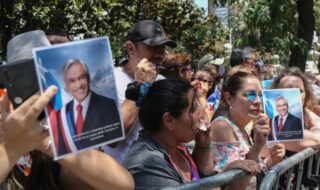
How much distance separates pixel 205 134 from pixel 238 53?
11.7ft

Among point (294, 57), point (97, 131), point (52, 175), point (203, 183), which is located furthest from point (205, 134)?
point (294, 57)

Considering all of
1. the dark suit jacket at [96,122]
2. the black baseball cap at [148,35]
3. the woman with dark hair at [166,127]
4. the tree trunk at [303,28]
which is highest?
the dark suit jacket at [96,122]

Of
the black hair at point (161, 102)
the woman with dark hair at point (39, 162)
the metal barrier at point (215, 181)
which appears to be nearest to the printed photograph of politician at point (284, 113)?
the metal barrier at point (215, 181)

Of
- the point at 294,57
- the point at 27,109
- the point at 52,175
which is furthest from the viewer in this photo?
the point at 294,57

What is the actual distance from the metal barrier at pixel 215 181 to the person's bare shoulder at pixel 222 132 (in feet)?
1.84

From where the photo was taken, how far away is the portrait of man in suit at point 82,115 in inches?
64.3

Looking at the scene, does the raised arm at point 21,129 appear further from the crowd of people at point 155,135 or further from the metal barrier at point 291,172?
the metal barrier at point 291,172

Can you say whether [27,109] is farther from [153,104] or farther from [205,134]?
[205,134]

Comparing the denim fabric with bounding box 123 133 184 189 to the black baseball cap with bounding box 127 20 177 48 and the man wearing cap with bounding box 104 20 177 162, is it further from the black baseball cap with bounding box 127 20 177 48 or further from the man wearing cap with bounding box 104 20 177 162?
the black baseball cap with bounding box 127 20 177 48

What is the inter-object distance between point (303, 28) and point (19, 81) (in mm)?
9328

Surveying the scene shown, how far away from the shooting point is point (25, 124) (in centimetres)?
153

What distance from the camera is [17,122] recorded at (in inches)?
60.2

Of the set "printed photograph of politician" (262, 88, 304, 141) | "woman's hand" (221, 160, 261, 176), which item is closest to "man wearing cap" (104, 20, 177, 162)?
"woman's hand" (221, 160, 261, 176)

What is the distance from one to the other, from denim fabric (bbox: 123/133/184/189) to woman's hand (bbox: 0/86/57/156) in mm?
997
